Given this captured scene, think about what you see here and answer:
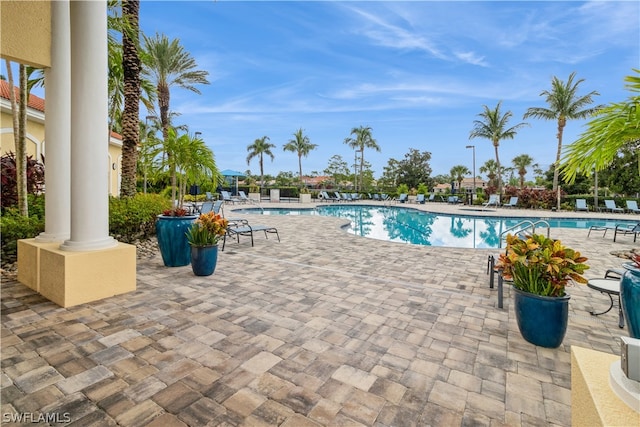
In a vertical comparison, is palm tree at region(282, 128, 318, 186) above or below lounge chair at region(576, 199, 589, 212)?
above

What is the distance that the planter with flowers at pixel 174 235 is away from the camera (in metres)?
5.03

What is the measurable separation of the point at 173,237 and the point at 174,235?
40 millimetres

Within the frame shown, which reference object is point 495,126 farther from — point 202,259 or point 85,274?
point 85,274

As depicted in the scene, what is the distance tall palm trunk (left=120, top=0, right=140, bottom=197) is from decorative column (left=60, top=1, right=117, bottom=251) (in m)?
3.72

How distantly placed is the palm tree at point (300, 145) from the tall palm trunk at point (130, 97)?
31.7 m

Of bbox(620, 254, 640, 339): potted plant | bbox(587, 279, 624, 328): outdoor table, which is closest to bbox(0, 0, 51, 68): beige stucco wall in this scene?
bbox(620, 254, 640, 339): potted plant

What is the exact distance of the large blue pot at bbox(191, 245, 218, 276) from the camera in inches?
181

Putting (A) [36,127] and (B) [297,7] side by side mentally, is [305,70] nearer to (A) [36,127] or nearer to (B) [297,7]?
(B) [297,7]

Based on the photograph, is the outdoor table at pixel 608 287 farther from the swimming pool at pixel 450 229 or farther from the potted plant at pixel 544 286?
the swimming pool at pixel 450 229

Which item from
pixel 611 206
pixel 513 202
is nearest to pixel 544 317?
pixel 611 206

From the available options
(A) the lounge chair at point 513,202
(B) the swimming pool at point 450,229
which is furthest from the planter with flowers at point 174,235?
(A) the lounge chair at point 513,202

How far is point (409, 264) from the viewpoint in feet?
19.1

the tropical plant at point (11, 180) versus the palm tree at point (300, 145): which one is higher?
the palm tree at point (300, 145)

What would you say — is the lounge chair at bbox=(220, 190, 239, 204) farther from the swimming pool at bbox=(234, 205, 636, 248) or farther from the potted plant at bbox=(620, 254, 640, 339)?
the potted plant at bbox=(620, 254, 640, 339)
